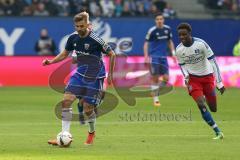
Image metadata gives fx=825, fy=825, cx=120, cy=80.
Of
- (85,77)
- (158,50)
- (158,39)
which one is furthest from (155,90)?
(85,77)

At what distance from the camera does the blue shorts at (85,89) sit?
15059mm

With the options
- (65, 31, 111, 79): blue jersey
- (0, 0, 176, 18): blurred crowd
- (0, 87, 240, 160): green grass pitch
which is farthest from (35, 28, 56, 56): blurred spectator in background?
(65, 31, 111, 79): blue jersey

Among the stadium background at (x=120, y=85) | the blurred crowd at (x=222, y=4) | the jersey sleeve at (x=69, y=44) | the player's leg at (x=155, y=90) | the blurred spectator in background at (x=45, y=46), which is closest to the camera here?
the stadium background at (x=120, y=85)

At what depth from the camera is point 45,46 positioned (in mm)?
34188

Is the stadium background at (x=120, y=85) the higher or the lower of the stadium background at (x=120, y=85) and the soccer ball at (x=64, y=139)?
the lower

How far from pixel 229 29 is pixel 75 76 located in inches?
870

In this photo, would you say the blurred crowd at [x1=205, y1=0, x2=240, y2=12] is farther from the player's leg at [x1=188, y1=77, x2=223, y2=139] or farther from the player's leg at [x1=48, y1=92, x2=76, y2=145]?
the player's leg at [x1=48, y1=92, x2=76, y2=145]

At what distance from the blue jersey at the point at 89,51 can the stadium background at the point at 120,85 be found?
1.33m

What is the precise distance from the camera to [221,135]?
1595 centimetres

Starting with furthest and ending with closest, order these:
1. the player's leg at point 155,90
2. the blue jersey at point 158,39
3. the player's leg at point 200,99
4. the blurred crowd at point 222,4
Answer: the blurred crowd at point 222,4 < the blue jersey at point 158,39 < the player's leg at point 155,90 < the player's leg at point 200,99

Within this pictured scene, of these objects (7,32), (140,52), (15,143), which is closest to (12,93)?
(7,32)

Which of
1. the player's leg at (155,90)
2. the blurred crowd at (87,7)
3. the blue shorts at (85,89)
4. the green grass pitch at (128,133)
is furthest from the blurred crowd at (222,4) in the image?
the blue shorts at (85,89)

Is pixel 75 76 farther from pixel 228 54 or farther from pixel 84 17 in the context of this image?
pixel 228 54

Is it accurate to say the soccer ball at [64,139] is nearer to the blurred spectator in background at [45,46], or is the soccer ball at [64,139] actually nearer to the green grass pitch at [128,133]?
the green grass pitch at [128,133]
